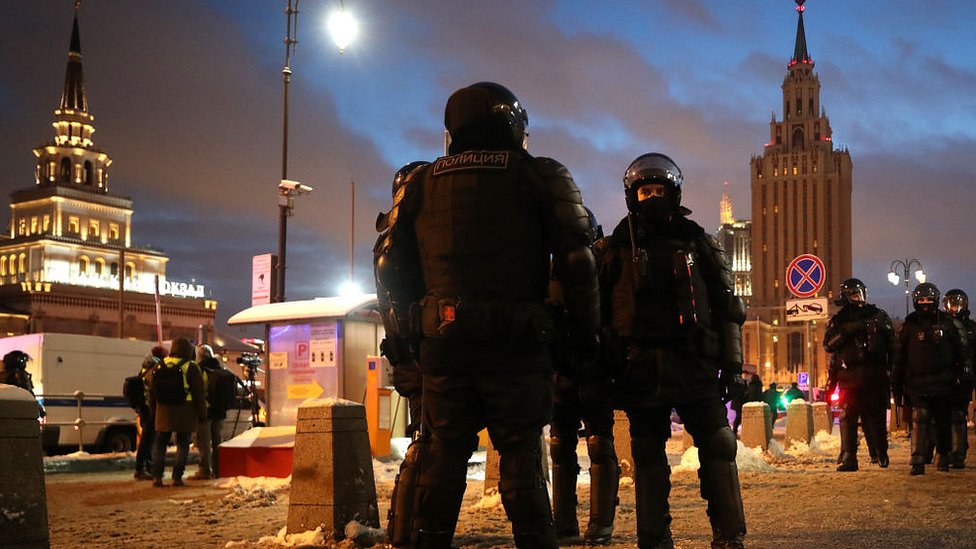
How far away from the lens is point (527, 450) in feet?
16.5

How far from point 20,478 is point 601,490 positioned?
357 centimetres

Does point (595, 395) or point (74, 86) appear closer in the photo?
point (595, 395)

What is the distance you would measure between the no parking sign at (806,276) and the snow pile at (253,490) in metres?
8.86

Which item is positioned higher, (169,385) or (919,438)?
(169,385)

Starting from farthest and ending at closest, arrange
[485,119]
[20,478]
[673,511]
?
1. [673,511]
2. [485,119]
3. [20,478]

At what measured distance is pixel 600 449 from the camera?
→ 23.3ft

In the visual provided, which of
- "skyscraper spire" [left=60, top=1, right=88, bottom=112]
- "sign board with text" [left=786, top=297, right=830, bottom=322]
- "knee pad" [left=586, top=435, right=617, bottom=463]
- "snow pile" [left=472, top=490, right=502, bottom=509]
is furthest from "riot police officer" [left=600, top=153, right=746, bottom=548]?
"skyscraper spire" [left=60, top=1, right=88, bottom=112]

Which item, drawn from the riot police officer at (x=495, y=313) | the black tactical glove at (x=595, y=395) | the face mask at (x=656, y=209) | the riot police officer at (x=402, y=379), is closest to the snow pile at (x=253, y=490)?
the riot police officer at (x=402, y=379)

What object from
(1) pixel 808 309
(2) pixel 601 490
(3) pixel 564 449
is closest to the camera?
(2) pixel 601 490

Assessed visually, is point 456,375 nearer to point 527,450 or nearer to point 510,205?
point 527,450

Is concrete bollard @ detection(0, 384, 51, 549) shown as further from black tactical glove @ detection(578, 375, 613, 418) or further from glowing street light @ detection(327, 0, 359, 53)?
glowing street light @ detection(327, 0, 359, 53)

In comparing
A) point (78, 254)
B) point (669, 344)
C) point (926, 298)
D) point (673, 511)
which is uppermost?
point (78, 254)

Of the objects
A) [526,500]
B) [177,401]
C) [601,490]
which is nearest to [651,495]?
[601,490]

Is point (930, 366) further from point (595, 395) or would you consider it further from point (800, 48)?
point (800, 48)
